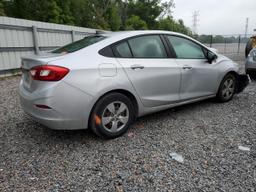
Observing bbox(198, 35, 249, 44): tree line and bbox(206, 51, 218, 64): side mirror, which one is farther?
bbox(198, 35, 249, 44): tree line

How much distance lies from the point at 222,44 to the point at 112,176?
24.2 meters

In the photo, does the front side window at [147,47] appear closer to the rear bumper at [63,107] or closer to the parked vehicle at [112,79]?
the parked vehicle at [112,79]

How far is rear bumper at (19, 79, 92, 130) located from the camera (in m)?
2.59

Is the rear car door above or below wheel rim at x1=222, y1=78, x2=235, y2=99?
above

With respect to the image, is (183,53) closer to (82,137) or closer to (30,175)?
(82,137)

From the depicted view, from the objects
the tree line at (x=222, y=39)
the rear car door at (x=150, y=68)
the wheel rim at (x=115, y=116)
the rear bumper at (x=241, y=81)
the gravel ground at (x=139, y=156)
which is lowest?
the gravel ground at (x=139, y=156)

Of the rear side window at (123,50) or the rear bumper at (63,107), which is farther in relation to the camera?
the rear side window at (123,50)

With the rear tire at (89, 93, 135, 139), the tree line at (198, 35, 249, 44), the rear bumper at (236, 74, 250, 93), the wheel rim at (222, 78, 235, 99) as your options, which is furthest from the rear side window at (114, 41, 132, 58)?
the tree line at (198, 35, 249, 44)

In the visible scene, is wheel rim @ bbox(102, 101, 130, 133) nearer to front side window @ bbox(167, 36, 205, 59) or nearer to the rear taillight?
the rear taillight

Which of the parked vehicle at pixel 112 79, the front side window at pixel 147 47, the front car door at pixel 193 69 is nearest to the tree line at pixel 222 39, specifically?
the front car door at pixel 193 69

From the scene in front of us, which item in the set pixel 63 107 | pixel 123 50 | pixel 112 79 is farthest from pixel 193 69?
pixel 63 107

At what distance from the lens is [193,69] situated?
12.5 feet

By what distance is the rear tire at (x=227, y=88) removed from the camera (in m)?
4.47

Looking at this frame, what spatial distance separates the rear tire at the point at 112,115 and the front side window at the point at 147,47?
718 mm
